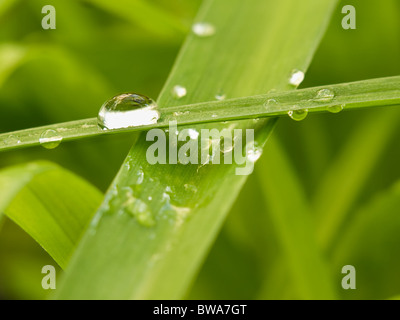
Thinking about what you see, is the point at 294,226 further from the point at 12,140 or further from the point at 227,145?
the point at 12,140

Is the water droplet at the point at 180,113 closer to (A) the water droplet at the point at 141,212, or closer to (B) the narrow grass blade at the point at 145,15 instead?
(A) the water droplet at the point at 141,212

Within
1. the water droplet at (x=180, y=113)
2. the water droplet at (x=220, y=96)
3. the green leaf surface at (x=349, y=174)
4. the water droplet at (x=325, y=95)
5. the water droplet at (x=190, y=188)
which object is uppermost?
the green leaf surface at (x=349, y=174)

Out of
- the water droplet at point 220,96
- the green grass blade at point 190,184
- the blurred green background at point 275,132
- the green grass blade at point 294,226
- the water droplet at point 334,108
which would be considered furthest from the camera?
the blurred green background at point 275,132

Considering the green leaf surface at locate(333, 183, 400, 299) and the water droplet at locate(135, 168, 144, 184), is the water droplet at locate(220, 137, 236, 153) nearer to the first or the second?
the water droplet at locate(135, 168, 144, 184)

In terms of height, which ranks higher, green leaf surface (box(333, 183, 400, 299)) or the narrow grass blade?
the narrow grass blade

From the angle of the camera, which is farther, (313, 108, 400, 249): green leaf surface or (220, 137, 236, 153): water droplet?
(313, 108, 400, 249): green leaf surface

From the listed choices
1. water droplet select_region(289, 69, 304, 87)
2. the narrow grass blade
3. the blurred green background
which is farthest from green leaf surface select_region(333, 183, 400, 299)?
the narrow grass blade

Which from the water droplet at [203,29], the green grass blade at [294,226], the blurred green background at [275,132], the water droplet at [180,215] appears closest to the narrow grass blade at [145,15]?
the blurred green background at [275,132]
